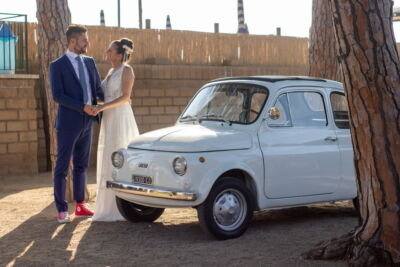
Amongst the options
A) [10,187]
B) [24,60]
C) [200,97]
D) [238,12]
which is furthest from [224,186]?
[238,12]

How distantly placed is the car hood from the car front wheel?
367 millimetres

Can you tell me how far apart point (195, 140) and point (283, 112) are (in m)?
1.26

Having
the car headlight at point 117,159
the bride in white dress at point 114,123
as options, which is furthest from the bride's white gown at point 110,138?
the car headlight at point 117,159

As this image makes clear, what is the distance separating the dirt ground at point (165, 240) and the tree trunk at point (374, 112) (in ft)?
1.49

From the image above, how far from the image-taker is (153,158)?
7797 millimetres

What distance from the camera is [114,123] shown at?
905 centimetres

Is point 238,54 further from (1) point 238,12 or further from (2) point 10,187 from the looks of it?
(1) point 238,12

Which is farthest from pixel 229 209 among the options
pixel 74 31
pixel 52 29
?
pixel 52 29

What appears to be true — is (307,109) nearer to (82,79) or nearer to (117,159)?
(117,159)

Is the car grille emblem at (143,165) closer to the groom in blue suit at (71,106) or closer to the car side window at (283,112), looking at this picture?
the groom in blue suit at (71,106)

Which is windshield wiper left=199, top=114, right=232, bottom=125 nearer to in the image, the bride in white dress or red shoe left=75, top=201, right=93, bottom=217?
the bride in white dress

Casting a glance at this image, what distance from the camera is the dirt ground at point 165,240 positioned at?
6777 mm

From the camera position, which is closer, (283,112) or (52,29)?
(283,112)

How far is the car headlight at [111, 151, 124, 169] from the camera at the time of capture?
833 centimetres
